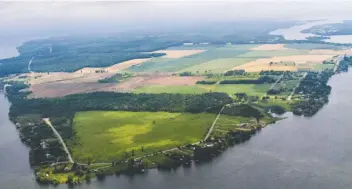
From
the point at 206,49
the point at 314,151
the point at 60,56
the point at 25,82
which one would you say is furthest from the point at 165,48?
the point at 314,151

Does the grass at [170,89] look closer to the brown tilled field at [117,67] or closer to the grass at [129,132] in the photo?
the grass at [129,132]

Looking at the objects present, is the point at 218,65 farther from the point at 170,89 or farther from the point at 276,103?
the point at 276,103

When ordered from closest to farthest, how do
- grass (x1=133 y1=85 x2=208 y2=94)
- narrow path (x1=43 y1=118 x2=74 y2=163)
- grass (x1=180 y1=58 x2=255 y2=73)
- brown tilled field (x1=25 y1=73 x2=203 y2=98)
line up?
narrow path (x1=43 y1=118 x2=74 y2=163) → grass (x1=133 y1=85 x2=208 y2=94) → brown tilled field (x1=25 y1=73 x2=203 y2=98) → grass (x1=180 y1=58 x2=255 y2=73)

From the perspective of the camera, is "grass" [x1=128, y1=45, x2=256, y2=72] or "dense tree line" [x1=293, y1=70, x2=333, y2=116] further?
"grass" [x1=128, y1=45, x2=256, y2=72]

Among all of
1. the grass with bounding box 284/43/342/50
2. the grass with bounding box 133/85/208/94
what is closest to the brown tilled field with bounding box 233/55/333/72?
the grass with bounding box 284/43/342/50

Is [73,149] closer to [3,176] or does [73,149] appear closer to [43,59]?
[3,176]

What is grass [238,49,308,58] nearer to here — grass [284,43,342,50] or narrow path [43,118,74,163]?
grass [284,43,342,50]

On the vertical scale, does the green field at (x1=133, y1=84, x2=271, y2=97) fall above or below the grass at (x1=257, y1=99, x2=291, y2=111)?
above

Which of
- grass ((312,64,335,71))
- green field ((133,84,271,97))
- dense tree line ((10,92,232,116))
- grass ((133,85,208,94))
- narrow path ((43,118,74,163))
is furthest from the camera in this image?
grass ((312,64,335,71))
